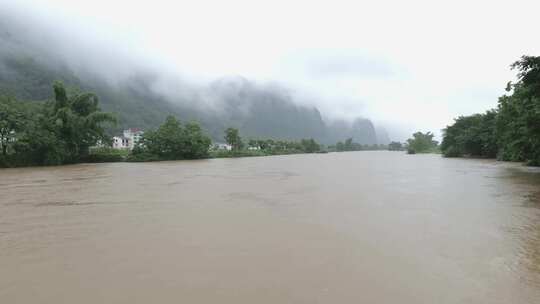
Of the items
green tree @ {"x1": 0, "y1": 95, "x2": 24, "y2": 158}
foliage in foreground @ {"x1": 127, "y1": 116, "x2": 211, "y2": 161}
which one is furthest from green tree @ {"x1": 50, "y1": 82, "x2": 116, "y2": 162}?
foliage in foreground @ {"x1": 127, "y1": 116, "x2": 211, "y2": 161}

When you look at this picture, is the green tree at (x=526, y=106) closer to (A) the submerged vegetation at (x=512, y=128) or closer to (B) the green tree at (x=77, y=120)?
(A) the submerged vegetation at (x=512, y=128)

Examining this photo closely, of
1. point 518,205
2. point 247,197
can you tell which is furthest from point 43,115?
point 518,205

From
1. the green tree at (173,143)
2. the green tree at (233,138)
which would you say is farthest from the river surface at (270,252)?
the green tree at (233,138)

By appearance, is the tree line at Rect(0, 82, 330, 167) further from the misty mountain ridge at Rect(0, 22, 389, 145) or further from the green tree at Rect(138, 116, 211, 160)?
the misty mountain ridge at Rect(0, 22, 389, 145)

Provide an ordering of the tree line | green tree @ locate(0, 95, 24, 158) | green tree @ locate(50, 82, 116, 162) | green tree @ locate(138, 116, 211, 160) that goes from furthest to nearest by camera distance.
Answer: green tree @ locate(138, 116, 211, 160) → green tree @ locate(50, 82, 116, 162) → the tree line → green tree @ locate(0, 95, 24, 158)

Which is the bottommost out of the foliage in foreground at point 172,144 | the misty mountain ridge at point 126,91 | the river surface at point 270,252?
the river surface at point 270,252

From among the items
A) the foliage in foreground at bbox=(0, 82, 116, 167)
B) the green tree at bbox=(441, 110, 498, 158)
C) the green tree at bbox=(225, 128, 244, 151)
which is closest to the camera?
the foliage in foreground at bbox=(0, 82, 116, 167)

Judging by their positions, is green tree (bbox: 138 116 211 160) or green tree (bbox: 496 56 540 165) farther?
green tree (bbox: 138 116 211 160)

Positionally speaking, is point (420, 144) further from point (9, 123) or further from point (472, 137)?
point (9, 123)

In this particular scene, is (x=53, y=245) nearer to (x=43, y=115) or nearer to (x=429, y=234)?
(x=429, y=234)

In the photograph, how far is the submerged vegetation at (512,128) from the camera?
52.2 ft

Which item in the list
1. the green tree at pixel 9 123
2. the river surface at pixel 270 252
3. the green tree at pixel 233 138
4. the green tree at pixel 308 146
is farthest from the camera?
the green tree at pixel 308 146

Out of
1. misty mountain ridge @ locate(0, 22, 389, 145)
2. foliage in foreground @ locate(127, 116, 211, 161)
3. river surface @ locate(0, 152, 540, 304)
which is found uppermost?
misty mountain ridge @ locate(0, 22, 389, 145)

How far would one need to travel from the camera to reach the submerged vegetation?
1590cm
